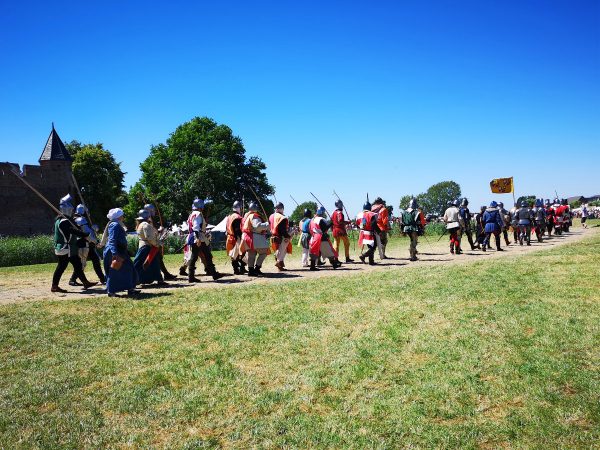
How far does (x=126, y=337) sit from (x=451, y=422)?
15.0 feet

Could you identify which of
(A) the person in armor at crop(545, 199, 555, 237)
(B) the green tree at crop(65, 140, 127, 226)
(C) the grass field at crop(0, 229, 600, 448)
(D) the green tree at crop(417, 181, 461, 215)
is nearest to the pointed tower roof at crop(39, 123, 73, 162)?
(B) the green tree at crop(65, 140, 127, 226)

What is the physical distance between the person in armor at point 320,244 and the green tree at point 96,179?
113 feet

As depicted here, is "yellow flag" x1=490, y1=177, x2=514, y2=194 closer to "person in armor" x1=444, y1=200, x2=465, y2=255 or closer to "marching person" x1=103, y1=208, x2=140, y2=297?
"person in armor" x1=444, y1=200, x2=465, y2=255

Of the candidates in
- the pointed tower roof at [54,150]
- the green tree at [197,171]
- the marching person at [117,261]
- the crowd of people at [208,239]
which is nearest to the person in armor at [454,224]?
the crowd of people at [208,239]

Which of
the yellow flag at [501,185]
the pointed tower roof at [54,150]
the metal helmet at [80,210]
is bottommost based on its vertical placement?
the metal helmet at [80,210]

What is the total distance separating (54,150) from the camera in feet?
127

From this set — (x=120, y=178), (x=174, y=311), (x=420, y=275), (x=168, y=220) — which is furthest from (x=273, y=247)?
(x=120, y=178)

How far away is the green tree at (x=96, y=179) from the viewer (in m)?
42.9

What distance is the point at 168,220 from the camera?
128 ft

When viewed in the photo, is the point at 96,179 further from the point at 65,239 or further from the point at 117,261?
the point at 117,261

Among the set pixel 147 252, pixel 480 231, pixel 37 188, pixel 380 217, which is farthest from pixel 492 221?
pixel 37 188

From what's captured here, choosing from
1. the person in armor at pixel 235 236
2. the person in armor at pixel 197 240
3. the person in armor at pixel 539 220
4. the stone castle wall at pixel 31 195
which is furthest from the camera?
the stone castle wall at pixel 31 195

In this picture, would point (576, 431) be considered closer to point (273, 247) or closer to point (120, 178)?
point (273, 247)

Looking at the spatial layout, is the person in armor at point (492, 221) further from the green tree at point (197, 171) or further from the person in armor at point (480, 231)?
the green tree at point (197, 171)
